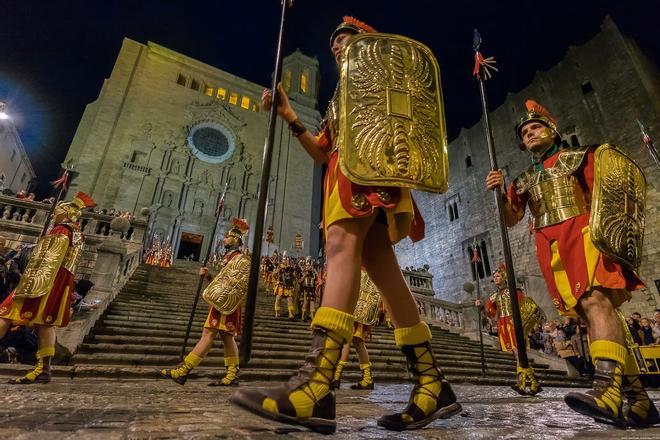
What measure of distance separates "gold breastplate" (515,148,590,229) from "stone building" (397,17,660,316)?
614 inches

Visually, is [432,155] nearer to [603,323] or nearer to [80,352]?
[603,323]

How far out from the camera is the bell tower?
1366 inches

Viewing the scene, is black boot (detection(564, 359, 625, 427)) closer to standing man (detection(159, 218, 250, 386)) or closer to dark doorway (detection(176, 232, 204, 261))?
standing man (detection(159, 218, 250, 386))

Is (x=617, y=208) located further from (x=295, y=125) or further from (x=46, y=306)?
(x=46, y=306)

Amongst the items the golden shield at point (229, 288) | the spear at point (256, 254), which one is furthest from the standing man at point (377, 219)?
the golden shield at point (229, 288)

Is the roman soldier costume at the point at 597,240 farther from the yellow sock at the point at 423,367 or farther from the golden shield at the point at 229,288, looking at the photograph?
the golden shield at the point at 229,288

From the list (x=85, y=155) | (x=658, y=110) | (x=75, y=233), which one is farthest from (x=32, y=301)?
(x=85, y=155)

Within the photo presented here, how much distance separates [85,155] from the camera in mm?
23375

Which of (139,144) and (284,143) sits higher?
(284,143)

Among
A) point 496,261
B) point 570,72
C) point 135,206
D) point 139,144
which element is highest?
point 570,72

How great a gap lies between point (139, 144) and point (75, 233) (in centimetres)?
2433

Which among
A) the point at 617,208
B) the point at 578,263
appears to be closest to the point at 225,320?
the point at 578,263

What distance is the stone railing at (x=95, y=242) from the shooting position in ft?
22.9

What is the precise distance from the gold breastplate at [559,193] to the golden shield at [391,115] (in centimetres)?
121
